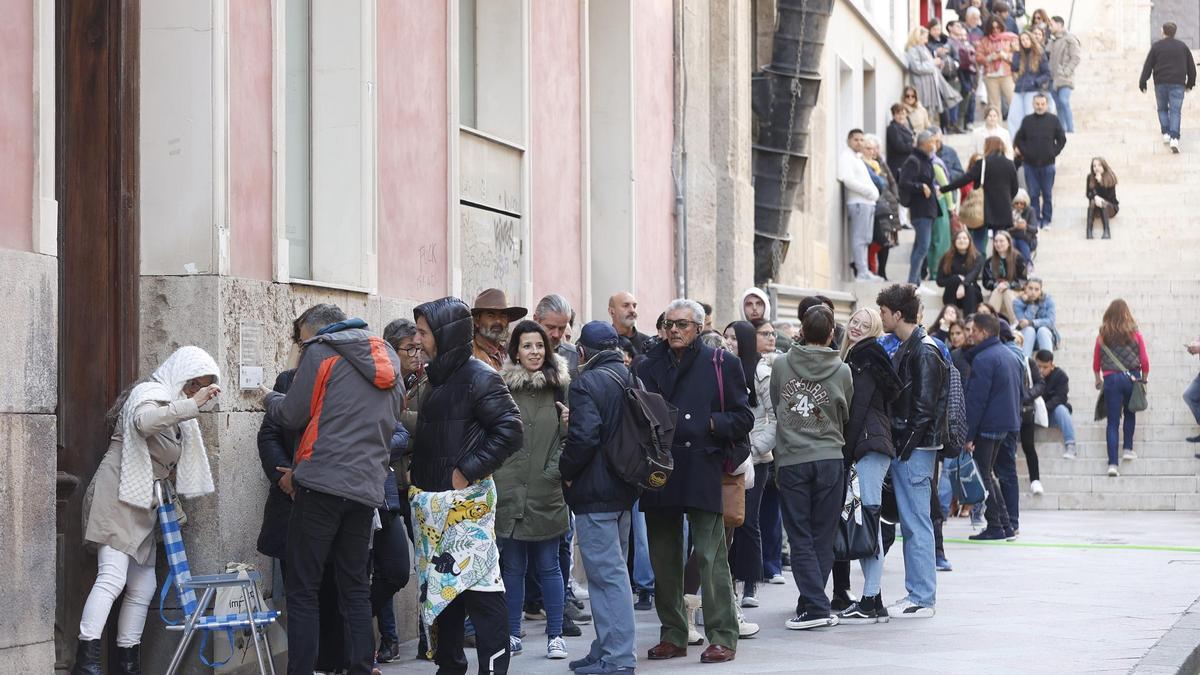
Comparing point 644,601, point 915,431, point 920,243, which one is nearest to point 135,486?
point 644,601

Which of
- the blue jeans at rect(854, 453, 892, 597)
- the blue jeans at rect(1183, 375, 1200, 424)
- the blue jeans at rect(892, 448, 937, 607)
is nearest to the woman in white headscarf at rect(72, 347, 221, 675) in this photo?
the blue jeans at rect(854, 453, 892, 597)

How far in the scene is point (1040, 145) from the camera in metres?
25.4

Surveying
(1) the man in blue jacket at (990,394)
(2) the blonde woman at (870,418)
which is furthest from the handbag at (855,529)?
(1) the man in blue jacket at (990,394)

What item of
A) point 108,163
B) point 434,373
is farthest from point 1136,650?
point 108,163

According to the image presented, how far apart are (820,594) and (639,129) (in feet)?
19.5

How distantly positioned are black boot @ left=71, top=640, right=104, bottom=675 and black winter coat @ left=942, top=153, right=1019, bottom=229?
666 inches

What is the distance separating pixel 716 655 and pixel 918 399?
2308mm

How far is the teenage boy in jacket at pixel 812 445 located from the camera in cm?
1009

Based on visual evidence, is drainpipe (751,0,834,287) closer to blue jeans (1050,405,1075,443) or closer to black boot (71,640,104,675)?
blue jeans (1050,405,1075,443)

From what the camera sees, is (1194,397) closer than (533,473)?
No

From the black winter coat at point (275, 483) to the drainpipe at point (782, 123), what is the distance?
12.0 meters

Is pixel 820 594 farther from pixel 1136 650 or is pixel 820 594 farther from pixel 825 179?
pixel 825 179

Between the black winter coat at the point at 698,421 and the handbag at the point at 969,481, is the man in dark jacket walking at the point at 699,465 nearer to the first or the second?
the black winter coat at the point at 698,421

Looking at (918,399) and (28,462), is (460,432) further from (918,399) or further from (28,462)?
(918,399)
